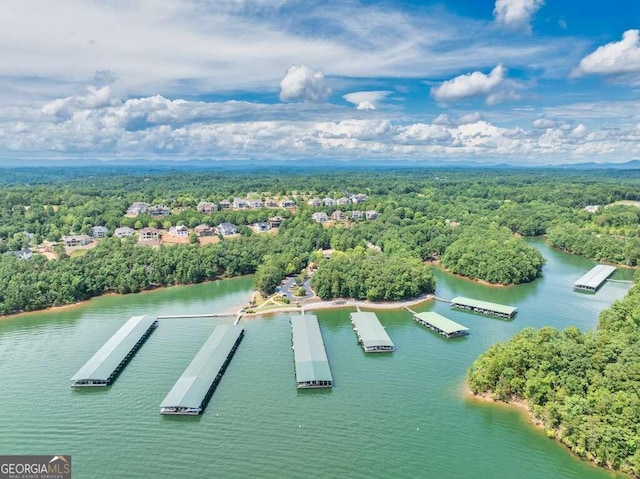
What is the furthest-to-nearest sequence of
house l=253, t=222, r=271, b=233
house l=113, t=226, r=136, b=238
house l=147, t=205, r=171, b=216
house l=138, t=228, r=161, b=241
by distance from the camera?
house l=147, t=205, r=171, b=216, house l=253, t=222, r=271, b=233, house l=113, t=226, r=136, b=238, house l=138, t=228, r=161, b=241

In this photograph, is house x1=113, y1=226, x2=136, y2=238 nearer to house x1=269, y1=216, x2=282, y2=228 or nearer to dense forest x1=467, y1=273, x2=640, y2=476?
house x1=269, y1=216, x2=282, y2=228

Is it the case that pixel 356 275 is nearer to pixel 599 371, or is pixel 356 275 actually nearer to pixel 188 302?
pixel 188 302

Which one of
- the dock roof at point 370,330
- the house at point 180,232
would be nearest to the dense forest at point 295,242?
the house at point 180,232

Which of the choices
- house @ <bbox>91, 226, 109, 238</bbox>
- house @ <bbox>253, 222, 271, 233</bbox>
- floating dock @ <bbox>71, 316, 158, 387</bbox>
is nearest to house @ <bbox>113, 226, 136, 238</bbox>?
house @ <bbox>91, 226, 109, 238</bbox>

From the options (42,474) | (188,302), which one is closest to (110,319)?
(188,302)

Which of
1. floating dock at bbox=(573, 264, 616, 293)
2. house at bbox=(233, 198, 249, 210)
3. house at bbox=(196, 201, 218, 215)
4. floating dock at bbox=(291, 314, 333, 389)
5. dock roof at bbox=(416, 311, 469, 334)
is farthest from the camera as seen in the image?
house at bbox=(233, 198, 249, 210)

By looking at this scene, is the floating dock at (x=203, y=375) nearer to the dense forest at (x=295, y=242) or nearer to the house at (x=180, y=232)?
the dense forest at (x=295, y=242)
